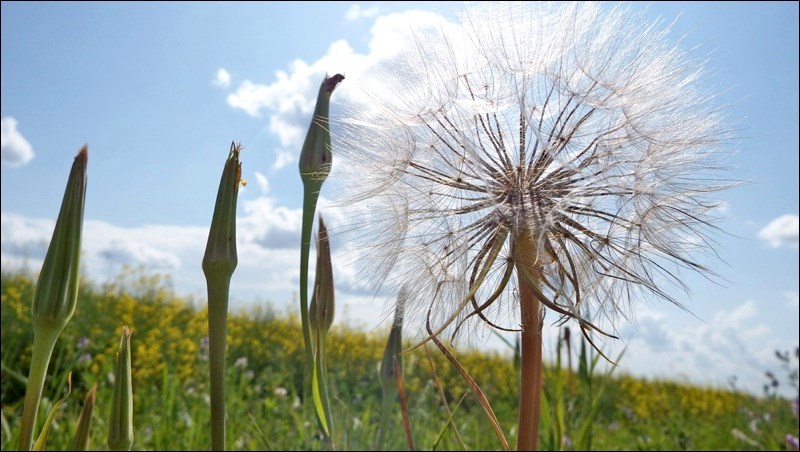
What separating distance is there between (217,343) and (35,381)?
23cm

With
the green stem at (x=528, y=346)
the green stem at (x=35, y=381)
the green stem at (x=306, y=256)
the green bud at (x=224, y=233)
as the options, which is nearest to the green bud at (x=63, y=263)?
the green stem at (x=35, y=381)

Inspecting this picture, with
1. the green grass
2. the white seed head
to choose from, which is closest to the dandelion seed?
the white seed head

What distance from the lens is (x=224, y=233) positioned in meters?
0.96

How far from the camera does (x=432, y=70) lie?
1.32 meters

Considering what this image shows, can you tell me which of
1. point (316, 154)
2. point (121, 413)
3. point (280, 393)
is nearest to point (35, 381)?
point (121, 413)

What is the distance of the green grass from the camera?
347 centimetres

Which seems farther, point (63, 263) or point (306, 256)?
point (306, 256)

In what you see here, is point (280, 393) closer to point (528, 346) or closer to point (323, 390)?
point (323, 390)

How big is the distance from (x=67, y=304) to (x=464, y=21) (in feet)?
2.74

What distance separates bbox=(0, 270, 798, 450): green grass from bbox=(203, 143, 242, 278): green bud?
1.03m

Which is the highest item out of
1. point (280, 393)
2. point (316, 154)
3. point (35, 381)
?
point (316, 154)

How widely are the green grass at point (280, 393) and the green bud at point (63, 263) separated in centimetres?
104

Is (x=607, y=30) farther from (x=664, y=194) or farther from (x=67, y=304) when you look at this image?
(x=67, y=304)

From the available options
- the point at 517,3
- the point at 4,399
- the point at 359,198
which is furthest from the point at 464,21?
the point at 4,399
